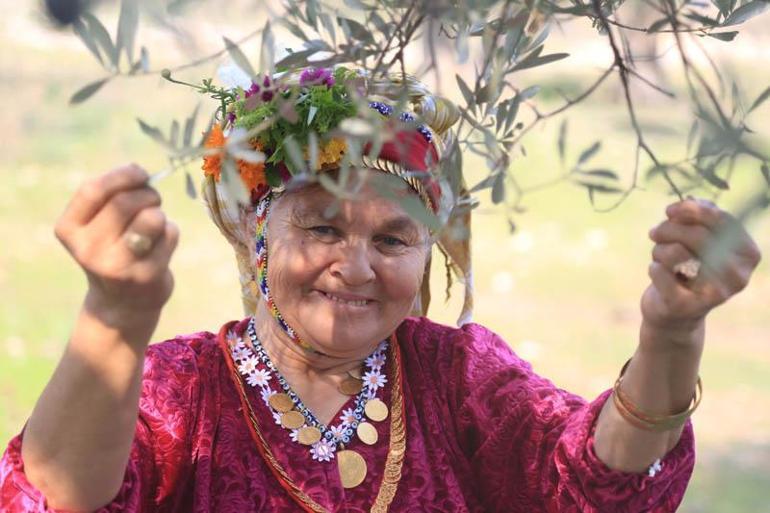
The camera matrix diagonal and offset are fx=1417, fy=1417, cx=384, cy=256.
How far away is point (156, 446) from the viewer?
2787 mm

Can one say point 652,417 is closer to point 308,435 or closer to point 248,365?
point 308,435

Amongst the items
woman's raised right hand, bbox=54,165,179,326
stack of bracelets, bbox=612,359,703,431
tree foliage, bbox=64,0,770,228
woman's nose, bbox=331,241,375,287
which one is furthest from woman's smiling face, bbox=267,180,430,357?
woman's raised right hand, bbox=54,165,179,326

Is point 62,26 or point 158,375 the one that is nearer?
point 62,26

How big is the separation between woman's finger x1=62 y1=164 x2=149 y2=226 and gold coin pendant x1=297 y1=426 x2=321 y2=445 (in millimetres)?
925

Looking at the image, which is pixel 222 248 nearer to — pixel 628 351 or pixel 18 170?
pixel 18 170

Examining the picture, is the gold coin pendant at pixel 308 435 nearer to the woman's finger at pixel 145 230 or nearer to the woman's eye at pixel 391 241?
the woman's eye at pixel 391 241

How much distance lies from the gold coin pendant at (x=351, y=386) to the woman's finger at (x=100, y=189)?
1001 mm

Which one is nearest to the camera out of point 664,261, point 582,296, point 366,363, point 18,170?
point 664,261

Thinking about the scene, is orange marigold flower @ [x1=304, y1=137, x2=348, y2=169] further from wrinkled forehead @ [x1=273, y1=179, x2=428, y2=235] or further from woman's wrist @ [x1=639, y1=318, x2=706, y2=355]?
woman's wrist @ [x1=639, y1=318, x2=706, y2=355]

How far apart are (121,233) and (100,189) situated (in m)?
0.08

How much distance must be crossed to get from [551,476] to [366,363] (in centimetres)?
50

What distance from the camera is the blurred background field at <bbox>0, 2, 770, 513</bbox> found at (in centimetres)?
736

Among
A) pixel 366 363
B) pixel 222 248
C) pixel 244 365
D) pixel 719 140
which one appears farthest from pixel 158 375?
pixel 222 248

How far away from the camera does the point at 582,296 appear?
380 inches
